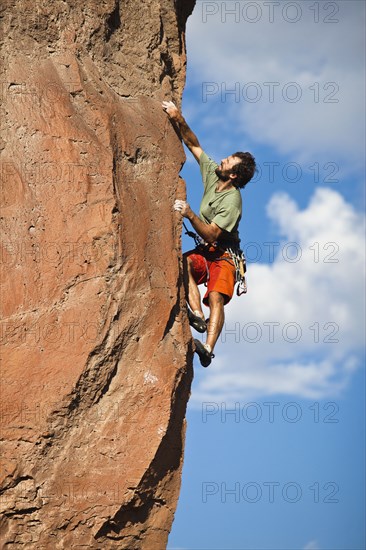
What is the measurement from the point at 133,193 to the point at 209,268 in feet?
5.39

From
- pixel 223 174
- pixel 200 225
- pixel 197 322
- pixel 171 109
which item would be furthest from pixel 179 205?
pixel 197 322

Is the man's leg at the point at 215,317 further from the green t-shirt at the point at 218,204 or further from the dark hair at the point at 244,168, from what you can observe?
the dark hair at the point at 244,168

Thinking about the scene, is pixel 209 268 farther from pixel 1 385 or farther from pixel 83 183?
pixel 1 385

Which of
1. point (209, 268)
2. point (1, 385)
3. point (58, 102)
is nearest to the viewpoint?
point (1, 385)

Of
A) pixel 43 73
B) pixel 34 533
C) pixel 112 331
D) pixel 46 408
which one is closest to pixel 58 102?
pixel 43 73

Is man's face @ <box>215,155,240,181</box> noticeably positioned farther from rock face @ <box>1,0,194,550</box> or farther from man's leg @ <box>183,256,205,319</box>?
rock face @ <box>1,0,194,550</box>

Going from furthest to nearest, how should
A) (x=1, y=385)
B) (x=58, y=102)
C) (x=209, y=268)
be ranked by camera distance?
(x=209, y=268) < (x=58, y=102) < (x=1, y=385)

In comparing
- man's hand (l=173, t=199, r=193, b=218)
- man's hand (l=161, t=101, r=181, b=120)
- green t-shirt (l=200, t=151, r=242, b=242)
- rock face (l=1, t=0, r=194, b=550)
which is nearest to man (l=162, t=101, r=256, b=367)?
green t-shirt (l=200, t=151, r=242, b=242)

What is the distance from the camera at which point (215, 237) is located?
8.99m

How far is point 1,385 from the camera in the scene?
7.23m

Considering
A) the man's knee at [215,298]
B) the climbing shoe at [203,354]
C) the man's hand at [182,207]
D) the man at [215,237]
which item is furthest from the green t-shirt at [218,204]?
the climbing shoe at [203,354]

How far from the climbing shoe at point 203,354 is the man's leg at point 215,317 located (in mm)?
84

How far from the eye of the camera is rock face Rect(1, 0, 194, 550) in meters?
7.28

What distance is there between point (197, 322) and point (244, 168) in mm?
1573
